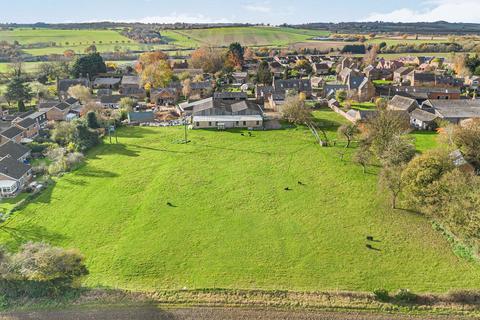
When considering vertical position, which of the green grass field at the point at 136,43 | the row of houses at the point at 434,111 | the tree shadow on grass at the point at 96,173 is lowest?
the tree shadow on grass at the point at 96,173

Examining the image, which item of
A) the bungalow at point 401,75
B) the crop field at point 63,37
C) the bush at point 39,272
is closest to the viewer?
the bush at point 39,272

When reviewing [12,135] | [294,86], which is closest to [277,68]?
[294,86]

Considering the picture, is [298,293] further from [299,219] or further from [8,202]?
→ [8,202]

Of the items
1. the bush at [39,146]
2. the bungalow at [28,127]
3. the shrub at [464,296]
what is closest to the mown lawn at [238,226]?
the shrub at [464,296]

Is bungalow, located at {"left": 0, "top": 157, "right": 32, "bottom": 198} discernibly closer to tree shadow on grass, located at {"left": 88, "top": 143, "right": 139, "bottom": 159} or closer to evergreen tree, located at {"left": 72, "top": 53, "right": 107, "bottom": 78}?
tree shadow on grass, located at {"left": 88, "top": 143, "right": 139, "bottom": 159}

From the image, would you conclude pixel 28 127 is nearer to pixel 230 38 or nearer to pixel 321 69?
pixel 321 69

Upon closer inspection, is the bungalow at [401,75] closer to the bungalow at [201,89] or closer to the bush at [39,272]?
the bungalow at [201,89]

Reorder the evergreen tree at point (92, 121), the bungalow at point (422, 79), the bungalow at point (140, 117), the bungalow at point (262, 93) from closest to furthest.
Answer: the evergreen tree at point (92, 121) < the bungalow at point (140, 117) < the bungalow at point (262, 93) < the bungalow at point (422, 79)
